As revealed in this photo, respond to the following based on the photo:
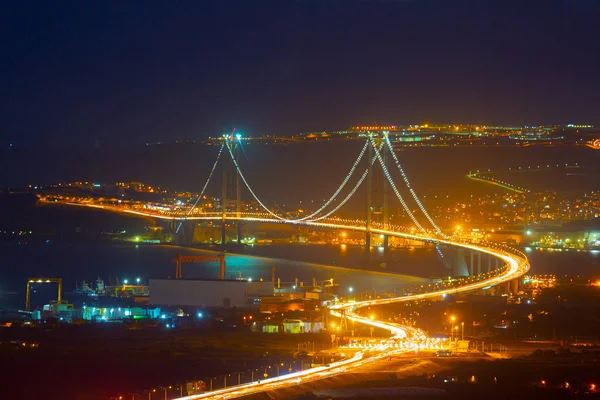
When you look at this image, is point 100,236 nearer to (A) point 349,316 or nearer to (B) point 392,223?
(B) point 392,223

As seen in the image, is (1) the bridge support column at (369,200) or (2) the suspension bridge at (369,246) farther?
(1) the bridge support column at (369,200)

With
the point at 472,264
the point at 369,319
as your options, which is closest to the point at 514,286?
the point at 472,264

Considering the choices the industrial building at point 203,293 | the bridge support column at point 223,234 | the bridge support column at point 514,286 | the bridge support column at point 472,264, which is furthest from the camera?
the bridge support column at point 223,234

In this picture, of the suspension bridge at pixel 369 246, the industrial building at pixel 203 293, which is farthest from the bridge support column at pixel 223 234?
the industrial building at pixel 203 293

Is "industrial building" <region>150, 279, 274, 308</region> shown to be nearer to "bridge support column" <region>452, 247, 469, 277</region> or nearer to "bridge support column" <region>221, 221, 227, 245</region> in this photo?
"bridge support column" <region>452, 247, 469, 277</region>

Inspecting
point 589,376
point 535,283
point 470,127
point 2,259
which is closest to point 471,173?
point 470,127

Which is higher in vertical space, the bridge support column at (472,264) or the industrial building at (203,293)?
the bridge support column at (472,264)

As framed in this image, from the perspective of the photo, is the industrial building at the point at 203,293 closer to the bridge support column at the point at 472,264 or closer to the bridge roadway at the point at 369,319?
the bridge roadway at the point at 369,319

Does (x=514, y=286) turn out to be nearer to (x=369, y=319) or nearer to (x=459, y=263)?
(x=369, y=319)
